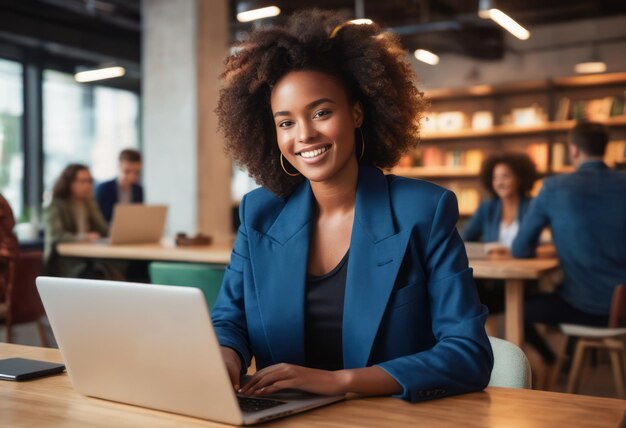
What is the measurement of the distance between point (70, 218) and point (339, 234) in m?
4.30

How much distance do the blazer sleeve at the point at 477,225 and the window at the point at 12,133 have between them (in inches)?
201

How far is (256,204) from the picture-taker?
1744mm

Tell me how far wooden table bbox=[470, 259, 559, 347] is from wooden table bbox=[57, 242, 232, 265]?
143 centimetres

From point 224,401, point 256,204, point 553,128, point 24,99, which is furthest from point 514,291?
point 24,99

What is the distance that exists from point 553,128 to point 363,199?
6.80 metres

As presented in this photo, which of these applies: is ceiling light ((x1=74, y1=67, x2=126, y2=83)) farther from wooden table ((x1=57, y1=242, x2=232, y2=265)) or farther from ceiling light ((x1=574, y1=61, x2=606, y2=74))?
ceiling light ((x1=574, y1=61, x2=606, y2=74))

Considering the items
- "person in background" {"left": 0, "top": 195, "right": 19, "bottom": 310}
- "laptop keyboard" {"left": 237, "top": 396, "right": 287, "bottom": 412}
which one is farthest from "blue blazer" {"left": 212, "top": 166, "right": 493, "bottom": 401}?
"person in background" {"left": 0, "top": 195, "right": 19, "bottom": 310}

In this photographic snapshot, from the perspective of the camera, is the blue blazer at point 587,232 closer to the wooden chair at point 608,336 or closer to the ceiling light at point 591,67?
the wooden chair at point 608,336

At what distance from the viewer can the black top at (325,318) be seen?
1.60 meters


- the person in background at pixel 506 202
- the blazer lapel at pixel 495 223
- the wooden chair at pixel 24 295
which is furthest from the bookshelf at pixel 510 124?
the wooden chair at pixel 24 295

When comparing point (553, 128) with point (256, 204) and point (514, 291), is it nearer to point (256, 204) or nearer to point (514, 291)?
point (514, 291)

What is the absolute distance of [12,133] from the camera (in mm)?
7930

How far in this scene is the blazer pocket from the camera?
1488mm

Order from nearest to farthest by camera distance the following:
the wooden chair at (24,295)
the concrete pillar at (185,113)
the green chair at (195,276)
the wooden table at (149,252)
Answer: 1. the green chair at (195,276)
2. the wooden chair at (24,295)
3. the wooden table at (149,252)
4. the concrete pillar at (185,113)
